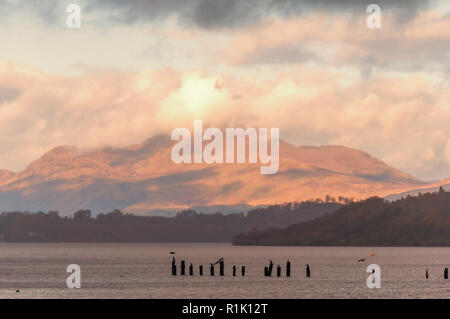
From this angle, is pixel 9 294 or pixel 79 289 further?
pixel 79 289
